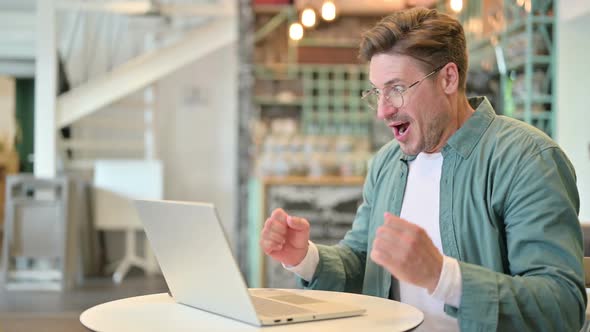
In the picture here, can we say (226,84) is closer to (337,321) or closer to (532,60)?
(532,60)

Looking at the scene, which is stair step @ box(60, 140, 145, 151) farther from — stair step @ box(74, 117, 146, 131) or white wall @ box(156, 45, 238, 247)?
white wall @ box(156, 45, 238, 247)

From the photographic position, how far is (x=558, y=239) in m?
1.76

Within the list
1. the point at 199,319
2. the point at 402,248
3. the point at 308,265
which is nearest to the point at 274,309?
the point at 199,319

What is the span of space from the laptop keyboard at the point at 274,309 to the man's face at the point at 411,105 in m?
0.53

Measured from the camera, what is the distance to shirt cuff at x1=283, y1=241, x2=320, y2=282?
2.13 metres

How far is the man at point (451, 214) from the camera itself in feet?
5.54

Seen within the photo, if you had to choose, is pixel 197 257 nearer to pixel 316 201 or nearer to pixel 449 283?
pixel 449 283

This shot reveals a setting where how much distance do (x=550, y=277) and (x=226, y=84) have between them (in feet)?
27.7

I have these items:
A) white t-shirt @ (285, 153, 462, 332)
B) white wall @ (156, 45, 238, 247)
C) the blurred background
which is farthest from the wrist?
white wall @ (156, 45, 238, 247)

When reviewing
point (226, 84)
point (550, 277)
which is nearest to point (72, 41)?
point (226, 84)

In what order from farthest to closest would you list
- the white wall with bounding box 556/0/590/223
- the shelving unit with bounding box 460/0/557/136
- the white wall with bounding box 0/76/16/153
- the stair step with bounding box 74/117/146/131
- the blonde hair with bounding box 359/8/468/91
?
the white wall with bounding box 0/76/16/153 < the stair step with bounding box 74/117/146/131 < the shelving unit with bounding box 460/0/557/136 < the white wall with bounding box 556/0/590/223 < the blonde hair with bounding box 359/8/468/91

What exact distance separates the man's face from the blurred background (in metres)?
3.12

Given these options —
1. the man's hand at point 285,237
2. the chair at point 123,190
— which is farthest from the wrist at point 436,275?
the chair at point 123,190

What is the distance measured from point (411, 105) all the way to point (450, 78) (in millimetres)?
129
